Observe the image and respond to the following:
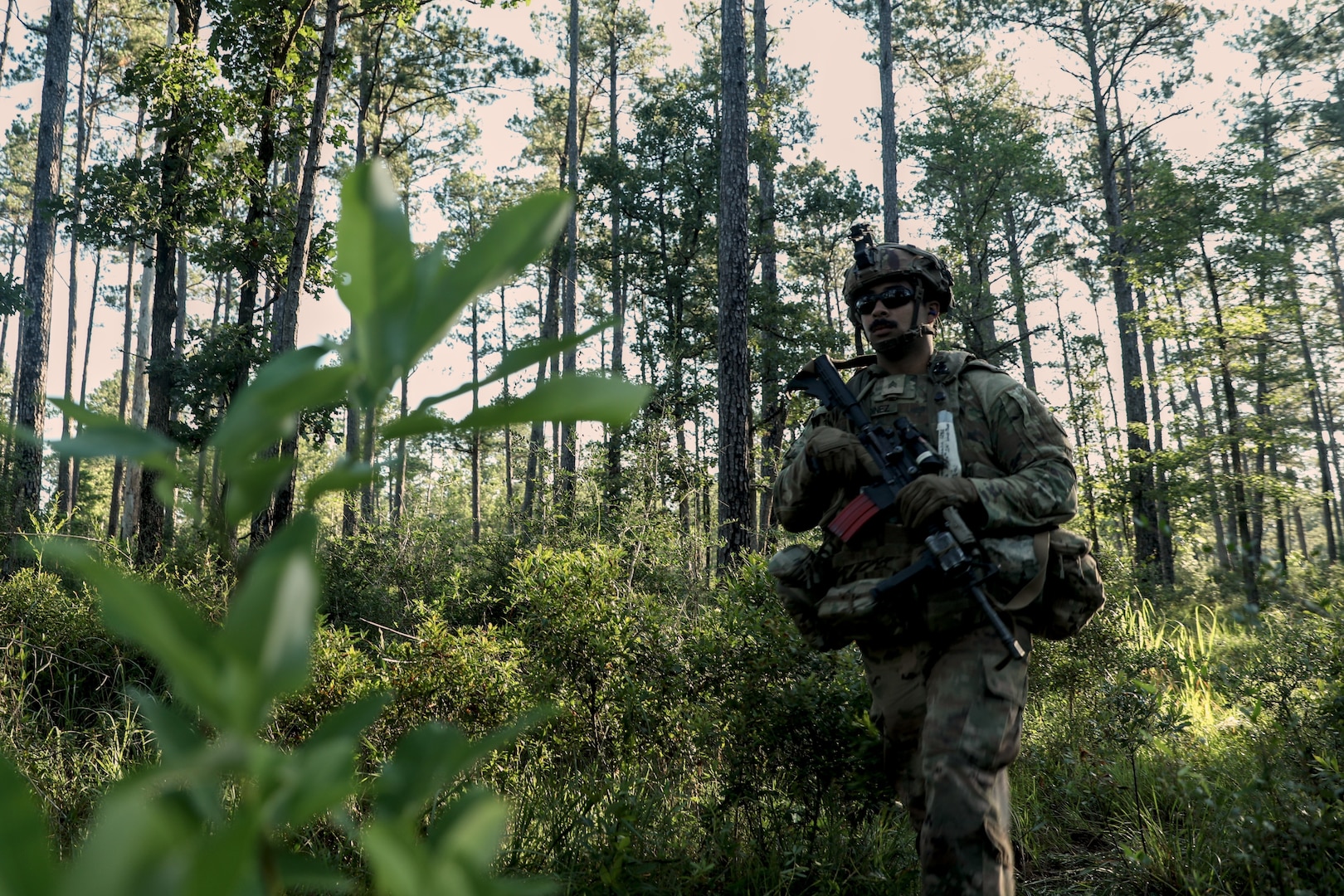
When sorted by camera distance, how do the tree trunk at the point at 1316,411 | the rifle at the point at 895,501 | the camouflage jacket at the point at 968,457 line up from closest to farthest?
the rifle at the point at 895,501 < the camouflage jacket at the point at 968,457 < the tree trunk at the point at 1316,411

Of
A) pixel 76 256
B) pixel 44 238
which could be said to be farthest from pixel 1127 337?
pixel 76 256

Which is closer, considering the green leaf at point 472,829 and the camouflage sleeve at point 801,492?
the green leaf at point 472,829

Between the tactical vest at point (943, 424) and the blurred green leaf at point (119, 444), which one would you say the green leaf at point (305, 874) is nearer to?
the blurred green leaf at point (119, 444)

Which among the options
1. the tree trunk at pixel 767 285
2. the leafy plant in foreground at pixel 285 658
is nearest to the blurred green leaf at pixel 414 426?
the leafy plant in foreground at pixel 285 658

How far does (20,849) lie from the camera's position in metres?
0.18

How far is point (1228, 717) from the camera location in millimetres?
4484

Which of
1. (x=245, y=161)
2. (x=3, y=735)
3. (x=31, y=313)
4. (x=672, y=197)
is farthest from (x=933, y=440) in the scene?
(x=672, y=197)

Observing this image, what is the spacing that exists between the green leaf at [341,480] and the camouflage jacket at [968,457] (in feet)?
7.72

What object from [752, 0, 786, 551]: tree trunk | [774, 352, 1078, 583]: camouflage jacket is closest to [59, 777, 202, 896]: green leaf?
[774, 352, 1078, 583]: camouflage jacket

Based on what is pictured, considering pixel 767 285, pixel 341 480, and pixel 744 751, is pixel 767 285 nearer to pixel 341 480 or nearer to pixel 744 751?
pixel 744 751

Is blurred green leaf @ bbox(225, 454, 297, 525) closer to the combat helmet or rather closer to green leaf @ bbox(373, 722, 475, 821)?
green leaf @ bbox(373, 722, 475, 821)

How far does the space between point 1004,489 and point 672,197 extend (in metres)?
15.6

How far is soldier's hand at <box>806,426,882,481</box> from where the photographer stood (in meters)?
2.60

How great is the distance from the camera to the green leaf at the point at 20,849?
7.0 inches
